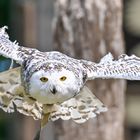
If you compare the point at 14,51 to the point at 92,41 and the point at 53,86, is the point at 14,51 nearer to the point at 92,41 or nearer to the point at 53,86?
the point at 53,86

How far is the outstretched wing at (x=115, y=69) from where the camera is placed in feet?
14.7

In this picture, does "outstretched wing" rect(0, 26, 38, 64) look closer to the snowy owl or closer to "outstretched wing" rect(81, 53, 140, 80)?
the snowy owl

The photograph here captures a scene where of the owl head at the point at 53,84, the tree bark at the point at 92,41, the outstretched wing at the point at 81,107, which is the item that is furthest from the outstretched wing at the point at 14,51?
the tree bark at the point at 92,41

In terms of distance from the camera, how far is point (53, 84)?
416cm

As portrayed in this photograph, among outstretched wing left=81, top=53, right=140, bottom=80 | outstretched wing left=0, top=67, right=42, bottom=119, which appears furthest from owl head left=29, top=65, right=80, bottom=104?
outstretched wing left=0, top=67, right=42, bottom=119

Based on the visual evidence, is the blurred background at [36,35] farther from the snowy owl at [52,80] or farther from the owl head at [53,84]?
the owl head at [53,84]

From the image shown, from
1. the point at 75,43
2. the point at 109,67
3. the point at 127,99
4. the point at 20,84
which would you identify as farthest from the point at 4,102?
the point at 127,99

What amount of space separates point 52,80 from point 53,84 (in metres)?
0.02

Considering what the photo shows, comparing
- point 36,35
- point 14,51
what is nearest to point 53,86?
point 14,51

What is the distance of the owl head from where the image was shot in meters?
4.17

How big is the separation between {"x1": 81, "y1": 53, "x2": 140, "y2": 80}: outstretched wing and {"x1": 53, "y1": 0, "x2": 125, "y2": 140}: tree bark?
1.23 metres

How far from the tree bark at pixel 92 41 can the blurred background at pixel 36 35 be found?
1960mm

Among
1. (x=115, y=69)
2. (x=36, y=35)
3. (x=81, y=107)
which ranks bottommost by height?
(x=81, y=107)

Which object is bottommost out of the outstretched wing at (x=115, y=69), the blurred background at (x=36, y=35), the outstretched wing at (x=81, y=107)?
the outstretched wing at (x=81, y=107)
